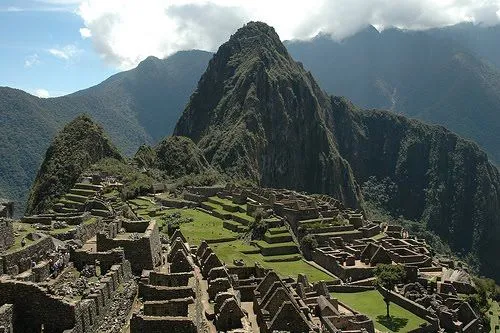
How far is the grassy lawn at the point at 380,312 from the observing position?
34656mm

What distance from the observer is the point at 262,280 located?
1172 inches

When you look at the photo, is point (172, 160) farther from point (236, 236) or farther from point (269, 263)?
point (269, 263)

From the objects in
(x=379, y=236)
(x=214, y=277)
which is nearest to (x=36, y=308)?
(x=214, y=277)

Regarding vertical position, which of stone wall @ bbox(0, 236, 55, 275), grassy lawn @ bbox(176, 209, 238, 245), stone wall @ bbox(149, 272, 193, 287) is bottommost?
grassy lawn @ bbox(176, 209, 238, 245)

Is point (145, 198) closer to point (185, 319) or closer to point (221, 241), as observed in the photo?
point (221, 241)

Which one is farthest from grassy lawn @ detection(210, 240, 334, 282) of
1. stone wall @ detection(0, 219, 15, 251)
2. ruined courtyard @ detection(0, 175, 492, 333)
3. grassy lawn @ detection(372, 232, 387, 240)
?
stone wall @ detection(0, 219, 15, 251)

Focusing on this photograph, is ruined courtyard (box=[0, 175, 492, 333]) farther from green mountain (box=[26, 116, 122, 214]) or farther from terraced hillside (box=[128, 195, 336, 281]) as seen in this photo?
green mountain (box=[26, 116, 122, 214])

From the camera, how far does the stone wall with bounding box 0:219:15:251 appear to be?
21656mm

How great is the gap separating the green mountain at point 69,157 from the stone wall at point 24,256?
68.2 meters

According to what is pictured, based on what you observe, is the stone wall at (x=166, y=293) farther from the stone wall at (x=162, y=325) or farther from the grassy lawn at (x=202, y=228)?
the grassy lawn at (x=202, y=228)

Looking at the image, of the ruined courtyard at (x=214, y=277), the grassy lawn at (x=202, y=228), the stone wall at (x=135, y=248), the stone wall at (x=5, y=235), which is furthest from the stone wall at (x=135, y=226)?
the grassy lawn at (x=202, y=228)

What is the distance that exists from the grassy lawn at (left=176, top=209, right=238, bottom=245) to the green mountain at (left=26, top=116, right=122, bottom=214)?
29460 mm

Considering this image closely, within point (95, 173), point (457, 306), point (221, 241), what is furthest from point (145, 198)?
point (457, 306)

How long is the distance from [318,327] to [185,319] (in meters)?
11.1
